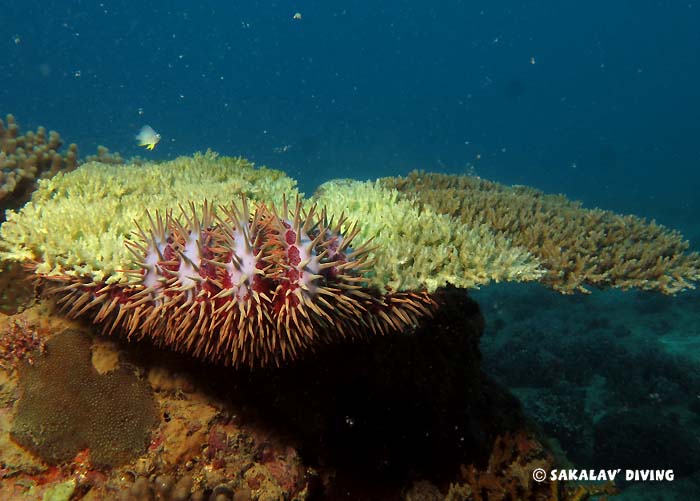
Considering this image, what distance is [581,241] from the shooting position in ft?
15.6

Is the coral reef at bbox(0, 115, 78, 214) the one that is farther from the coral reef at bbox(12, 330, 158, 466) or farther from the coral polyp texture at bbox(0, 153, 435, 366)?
the coral reef at bbox(12, 330, 158, 466)

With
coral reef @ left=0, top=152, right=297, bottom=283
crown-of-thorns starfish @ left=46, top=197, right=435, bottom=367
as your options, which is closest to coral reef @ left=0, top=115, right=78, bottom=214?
coral reef @ left=0, top=152, right=297, bottom=283

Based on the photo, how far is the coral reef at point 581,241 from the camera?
14.8ft

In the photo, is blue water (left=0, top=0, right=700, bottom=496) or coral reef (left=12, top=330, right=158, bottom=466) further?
blue water (left=0, top=0, right=700, bottom=496)

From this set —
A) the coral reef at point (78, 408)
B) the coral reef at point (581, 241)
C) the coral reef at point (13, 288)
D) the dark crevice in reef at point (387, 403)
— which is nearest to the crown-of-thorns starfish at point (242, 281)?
the coral reef at point (78, 408)

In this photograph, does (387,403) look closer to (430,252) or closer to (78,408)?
(430,252)

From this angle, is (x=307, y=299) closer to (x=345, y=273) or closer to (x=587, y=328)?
(x=345, y=273)

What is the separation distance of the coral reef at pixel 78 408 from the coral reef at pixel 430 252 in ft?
7.99

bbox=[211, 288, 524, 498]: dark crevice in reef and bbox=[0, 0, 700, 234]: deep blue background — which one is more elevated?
bbox=[0, 0, 700, 234]: deep blue background

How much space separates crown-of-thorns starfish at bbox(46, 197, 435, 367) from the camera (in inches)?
99.7

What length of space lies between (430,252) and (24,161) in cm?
642

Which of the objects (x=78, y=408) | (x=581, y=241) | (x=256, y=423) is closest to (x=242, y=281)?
(x=256, y=423)

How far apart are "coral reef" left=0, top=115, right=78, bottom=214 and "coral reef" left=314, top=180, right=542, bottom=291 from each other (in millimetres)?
4857

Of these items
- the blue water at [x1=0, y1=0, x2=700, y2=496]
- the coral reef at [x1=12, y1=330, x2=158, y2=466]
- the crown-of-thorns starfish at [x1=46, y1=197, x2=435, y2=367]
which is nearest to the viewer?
the crown-of-thorns starfish at [x1=46, y1=197, x2=435, y2=367]
